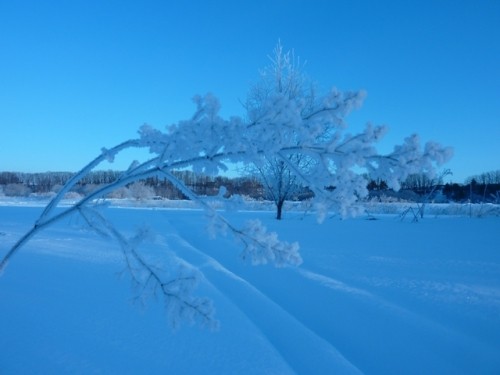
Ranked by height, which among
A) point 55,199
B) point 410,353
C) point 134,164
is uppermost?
point 134,164

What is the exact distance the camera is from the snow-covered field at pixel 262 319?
8.13 ft

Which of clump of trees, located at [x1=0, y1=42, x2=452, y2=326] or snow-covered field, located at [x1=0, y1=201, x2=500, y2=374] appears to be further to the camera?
snow-covered field, located at [x1=0, y1=201, x2=500, y2=374]

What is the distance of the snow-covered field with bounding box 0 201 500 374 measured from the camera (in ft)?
8.13

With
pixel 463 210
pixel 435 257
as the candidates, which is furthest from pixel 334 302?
pixel 463 210

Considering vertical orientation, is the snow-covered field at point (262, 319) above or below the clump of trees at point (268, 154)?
below

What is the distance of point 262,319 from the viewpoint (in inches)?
138

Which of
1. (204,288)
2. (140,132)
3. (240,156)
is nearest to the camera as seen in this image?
(240,156)

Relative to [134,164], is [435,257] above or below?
below

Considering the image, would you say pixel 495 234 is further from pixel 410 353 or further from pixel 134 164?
Answer: pixel 134 164

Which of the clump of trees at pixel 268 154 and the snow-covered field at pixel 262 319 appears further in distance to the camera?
the snow-covered field at pixel 262 319

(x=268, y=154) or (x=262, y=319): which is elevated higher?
(x=268, y=154)

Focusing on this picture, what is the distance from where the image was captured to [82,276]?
174 inches

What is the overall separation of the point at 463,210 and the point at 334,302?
19.2 meters

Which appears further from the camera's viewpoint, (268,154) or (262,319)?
(262,319)
